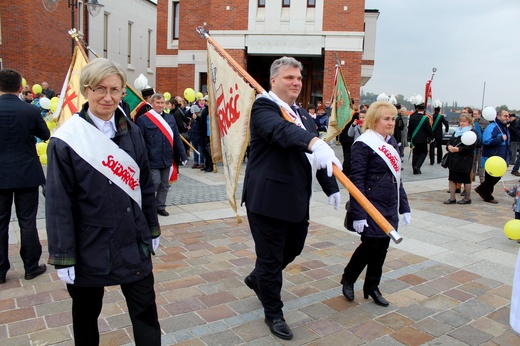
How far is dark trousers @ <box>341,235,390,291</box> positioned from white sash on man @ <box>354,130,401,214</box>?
43cm

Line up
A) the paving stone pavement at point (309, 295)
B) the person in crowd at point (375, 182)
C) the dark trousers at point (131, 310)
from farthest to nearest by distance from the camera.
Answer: the person in crowd at point (375, 182) < the paving stone pavement at point (309, 295) < the dark trousers at point (131, 310)

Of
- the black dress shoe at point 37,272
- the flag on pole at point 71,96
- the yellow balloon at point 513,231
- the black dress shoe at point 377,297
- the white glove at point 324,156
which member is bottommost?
the black dress shoe at point 37,272

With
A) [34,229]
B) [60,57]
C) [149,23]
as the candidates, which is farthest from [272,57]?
[34,229]

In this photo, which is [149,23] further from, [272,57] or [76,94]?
[76,94]

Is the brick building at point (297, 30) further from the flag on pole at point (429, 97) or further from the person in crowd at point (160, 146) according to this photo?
the person in crowd at point (160, 146)

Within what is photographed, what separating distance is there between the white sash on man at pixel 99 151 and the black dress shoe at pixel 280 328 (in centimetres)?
162

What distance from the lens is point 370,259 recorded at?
13.4 ft

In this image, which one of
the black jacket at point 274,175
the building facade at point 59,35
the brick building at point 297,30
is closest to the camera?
the black jacket at point 274,175

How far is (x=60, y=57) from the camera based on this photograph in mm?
25156

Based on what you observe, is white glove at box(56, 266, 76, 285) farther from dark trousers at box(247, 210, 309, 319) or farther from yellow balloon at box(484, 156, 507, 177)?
yellow balloon at box(484, 156, 507, 177)

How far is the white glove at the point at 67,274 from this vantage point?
2.36m

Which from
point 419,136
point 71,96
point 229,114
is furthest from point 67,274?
point 419,136

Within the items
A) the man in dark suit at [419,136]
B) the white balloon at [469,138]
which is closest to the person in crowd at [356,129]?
the white balloon at [469,138]

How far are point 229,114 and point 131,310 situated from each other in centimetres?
197
